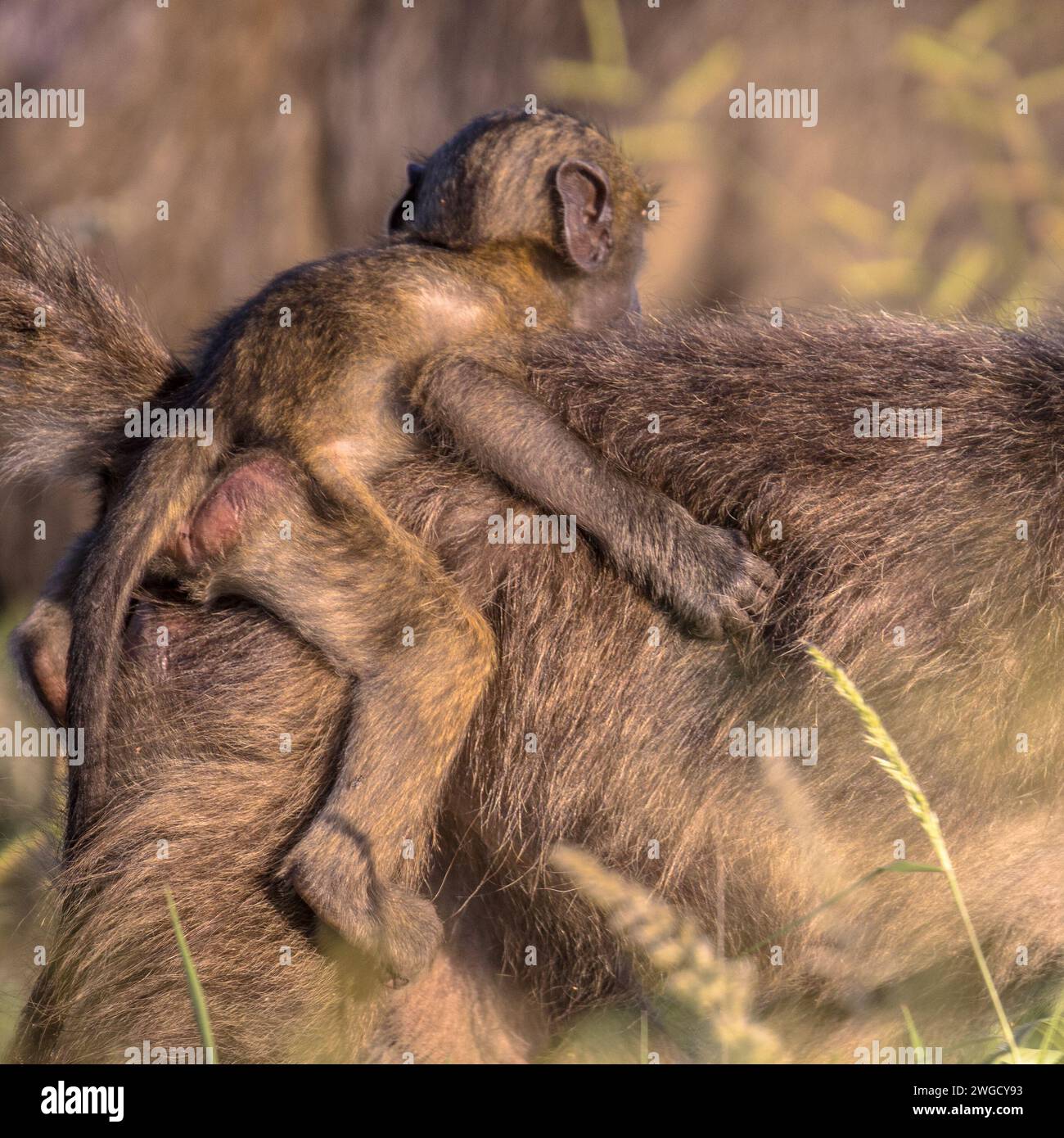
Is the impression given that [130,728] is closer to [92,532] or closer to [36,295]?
[92,532]

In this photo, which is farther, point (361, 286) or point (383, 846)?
point (361, 286)

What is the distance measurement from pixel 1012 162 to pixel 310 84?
3.26 metres

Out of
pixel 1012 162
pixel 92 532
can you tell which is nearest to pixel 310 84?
pixel 1012 162

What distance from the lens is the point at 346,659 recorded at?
2414mm

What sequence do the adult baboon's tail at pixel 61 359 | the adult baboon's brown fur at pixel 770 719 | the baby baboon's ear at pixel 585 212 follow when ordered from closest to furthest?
the adult baboon's brown fur at pixel 770 719, the adult baboon's tail at pixel 61 359, the baby baboon's ear at pixel 585 212

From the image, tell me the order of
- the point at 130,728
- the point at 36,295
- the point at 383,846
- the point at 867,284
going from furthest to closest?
the point at 867,284 → the point at 36,295 → the point at 130,728 → the point at 383,846

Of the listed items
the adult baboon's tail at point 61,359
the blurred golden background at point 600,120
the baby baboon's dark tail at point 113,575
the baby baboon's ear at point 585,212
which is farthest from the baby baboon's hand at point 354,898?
the blurred golden background at point 600,120

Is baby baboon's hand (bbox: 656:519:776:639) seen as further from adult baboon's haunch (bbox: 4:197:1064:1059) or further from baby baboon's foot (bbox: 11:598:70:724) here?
baby baboon's foot (bbox: 11:598:70:724)

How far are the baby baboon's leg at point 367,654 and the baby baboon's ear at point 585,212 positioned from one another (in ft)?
2.84

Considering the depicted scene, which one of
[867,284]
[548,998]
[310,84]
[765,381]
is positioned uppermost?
[310,84]

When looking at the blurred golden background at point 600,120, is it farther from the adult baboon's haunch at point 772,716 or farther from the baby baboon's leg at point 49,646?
the adult baboon's haunch at point 772,716

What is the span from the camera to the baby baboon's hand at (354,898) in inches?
90.1

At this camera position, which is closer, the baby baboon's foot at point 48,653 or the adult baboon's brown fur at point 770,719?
the adult baboon's brown fur at point 770,719

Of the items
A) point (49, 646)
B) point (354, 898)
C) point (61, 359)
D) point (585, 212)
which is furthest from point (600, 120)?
point (354, 898)
